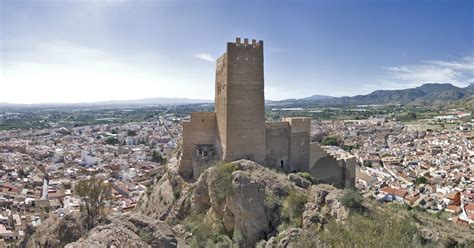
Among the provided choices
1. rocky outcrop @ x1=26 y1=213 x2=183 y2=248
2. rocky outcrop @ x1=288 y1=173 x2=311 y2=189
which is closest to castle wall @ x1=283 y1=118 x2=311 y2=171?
rocky outcrop @ x1=288 y1=173 x2=311 y2=189

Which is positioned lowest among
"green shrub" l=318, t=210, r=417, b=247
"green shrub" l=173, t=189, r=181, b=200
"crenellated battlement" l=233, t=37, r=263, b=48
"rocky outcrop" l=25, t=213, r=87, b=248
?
"green shrub" l=173, t=189, r=181, b=200

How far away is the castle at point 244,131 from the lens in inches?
716

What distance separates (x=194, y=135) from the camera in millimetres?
20125

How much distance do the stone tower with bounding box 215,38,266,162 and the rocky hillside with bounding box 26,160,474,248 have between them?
1.59 m

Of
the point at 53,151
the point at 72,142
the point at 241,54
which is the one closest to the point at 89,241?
the point at 241,54

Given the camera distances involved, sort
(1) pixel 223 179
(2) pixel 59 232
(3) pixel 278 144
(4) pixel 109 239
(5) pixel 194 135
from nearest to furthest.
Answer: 1. (4) pixel 109 239
2. (2) pixel 59 232
3. (1) pixel 223 179
4. (5) pixel 194 135
5. (3) pixel 278 144

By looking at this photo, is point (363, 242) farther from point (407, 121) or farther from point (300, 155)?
A: point (407, 121)

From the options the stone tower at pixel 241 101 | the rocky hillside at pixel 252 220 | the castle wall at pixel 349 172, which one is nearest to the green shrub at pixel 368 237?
the rocky hillside at pixel 252 220

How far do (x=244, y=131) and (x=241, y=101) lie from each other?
5.38 ft

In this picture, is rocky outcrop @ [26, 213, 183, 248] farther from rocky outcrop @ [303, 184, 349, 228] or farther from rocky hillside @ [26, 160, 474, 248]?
rocky outcrop @ [303, 184, 349, 228]

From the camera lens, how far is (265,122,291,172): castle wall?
65.7 ft

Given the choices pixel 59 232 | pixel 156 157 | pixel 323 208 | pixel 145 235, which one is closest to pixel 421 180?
pixel 323 208

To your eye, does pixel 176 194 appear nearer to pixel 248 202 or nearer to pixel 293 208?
pixel 248 202

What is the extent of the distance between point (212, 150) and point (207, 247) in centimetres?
704
